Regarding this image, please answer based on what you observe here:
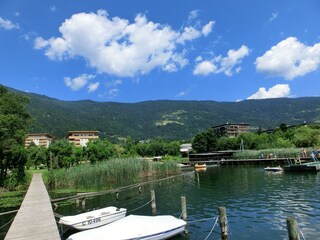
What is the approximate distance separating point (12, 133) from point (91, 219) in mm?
25689

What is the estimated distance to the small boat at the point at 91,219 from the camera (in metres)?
18.1

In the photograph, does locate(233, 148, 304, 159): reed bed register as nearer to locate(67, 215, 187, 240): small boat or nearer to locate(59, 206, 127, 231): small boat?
locate(59, 206, 127, 231): small boat

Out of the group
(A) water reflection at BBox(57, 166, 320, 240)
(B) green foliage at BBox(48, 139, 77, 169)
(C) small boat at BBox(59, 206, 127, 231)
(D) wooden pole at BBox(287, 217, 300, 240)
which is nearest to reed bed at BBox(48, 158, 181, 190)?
(A) water reflection at BBox(57, 166, 320, 240)

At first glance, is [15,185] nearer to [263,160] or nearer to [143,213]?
[143,213]

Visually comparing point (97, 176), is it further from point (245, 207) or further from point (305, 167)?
point (305, 167)

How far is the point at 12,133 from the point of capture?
39.5 meters

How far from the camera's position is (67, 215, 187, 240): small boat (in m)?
14.3

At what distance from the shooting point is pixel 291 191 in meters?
30.2

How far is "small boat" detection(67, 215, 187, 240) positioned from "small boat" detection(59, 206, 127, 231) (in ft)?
10.00

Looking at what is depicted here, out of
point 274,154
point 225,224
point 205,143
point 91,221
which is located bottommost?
point 225,224

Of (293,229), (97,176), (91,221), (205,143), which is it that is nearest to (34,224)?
(91,221)

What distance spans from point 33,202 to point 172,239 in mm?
11221

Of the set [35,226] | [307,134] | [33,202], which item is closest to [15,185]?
[33,202]

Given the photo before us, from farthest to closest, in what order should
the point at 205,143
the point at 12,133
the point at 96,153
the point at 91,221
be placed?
1. the point at 205,143
2. the point at 96,153
3. the point at 12,133
4. the point at 91,221
